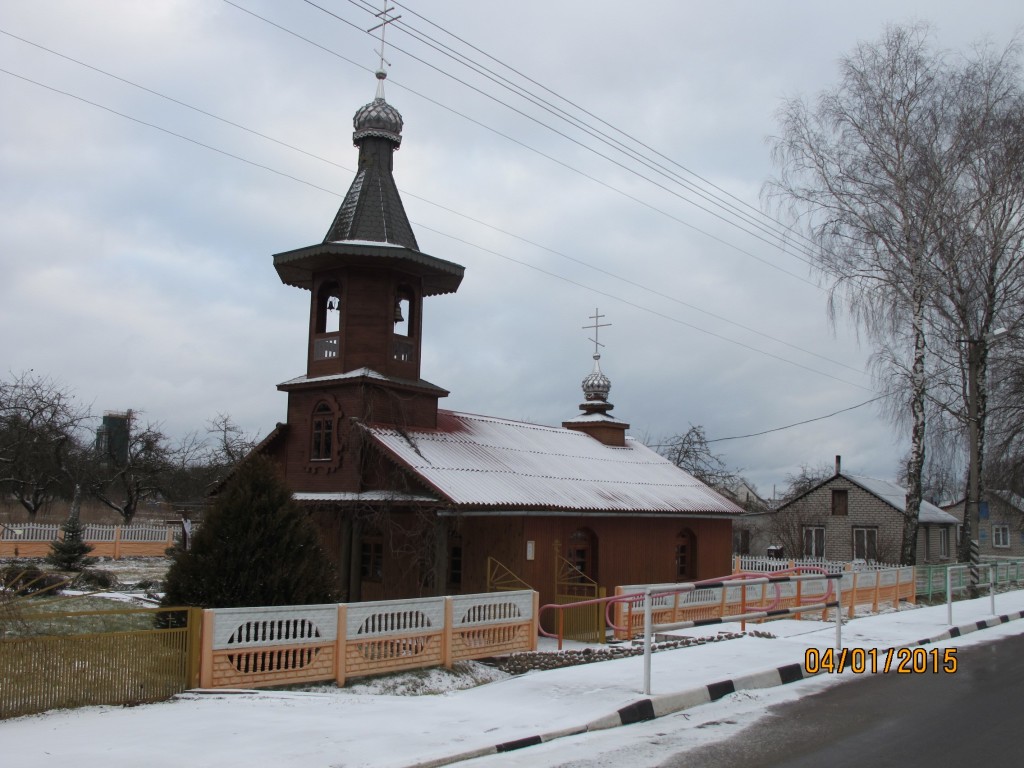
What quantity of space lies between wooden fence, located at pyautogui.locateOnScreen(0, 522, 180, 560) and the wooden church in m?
17.1

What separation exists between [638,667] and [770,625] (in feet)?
21.2

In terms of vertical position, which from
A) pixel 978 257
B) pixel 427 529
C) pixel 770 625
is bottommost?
pixel 770 625

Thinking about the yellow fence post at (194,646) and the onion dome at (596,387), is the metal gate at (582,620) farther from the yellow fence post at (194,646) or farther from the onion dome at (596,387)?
the onion dome at (596,387)

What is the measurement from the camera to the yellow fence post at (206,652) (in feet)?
33.1

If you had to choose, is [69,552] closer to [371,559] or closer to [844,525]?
[371,559]

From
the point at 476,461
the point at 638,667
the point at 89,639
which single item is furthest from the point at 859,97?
the point at 89,639

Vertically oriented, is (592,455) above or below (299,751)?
above

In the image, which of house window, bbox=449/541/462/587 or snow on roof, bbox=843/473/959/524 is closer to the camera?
house window, bbox=449/541/462/587

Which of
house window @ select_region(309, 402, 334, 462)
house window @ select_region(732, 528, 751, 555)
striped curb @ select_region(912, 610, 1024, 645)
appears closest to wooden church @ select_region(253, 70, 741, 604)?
house window @ select_region(309, 402, 334, 462)

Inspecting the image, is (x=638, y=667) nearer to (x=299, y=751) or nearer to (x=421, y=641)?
(x=421, y=641)

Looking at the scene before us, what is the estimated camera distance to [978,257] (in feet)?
84.0

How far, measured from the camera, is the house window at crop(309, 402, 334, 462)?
19.9 meters

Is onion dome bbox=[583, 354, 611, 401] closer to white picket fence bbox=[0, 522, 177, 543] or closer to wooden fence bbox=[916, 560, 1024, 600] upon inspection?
wooden fence bbox=[916, 560, 1024, 600]

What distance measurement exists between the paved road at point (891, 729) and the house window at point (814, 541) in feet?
108
